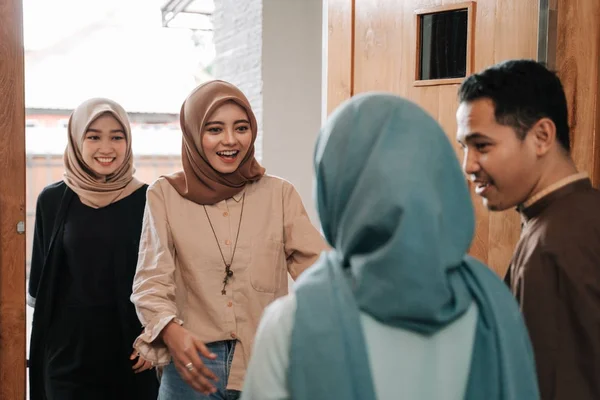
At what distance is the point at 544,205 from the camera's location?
1429 millimetres

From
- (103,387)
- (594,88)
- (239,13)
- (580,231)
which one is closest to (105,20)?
(239,13)

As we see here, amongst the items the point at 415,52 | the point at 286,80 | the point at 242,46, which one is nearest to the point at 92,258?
the point at 415,52

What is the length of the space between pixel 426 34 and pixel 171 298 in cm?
131

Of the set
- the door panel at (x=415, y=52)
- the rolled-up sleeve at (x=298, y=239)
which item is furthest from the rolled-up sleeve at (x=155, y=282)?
the door panel at (x=415, y=52)

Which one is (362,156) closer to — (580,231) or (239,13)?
(580,231)

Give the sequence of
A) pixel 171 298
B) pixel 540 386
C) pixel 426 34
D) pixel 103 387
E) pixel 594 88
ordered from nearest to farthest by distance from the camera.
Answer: pixel 540 386 < pixel 171 298 < pixel 594 88 < pixel 426 34 < pixel 103 387

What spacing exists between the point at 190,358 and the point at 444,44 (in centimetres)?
141

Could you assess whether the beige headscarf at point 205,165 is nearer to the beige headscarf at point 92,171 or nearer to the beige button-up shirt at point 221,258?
the beige button-up shirt at point 221,258

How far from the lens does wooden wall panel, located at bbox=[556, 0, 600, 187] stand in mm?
2078

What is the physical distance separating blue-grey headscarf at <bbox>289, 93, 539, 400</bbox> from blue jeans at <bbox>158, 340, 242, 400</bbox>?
2.94 ft

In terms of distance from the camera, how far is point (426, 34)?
7.98ft

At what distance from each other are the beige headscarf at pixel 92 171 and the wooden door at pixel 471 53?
0.86 meters

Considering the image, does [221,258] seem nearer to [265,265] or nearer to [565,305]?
[265,265]

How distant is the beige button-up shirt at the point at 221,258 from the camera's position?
178 cm
